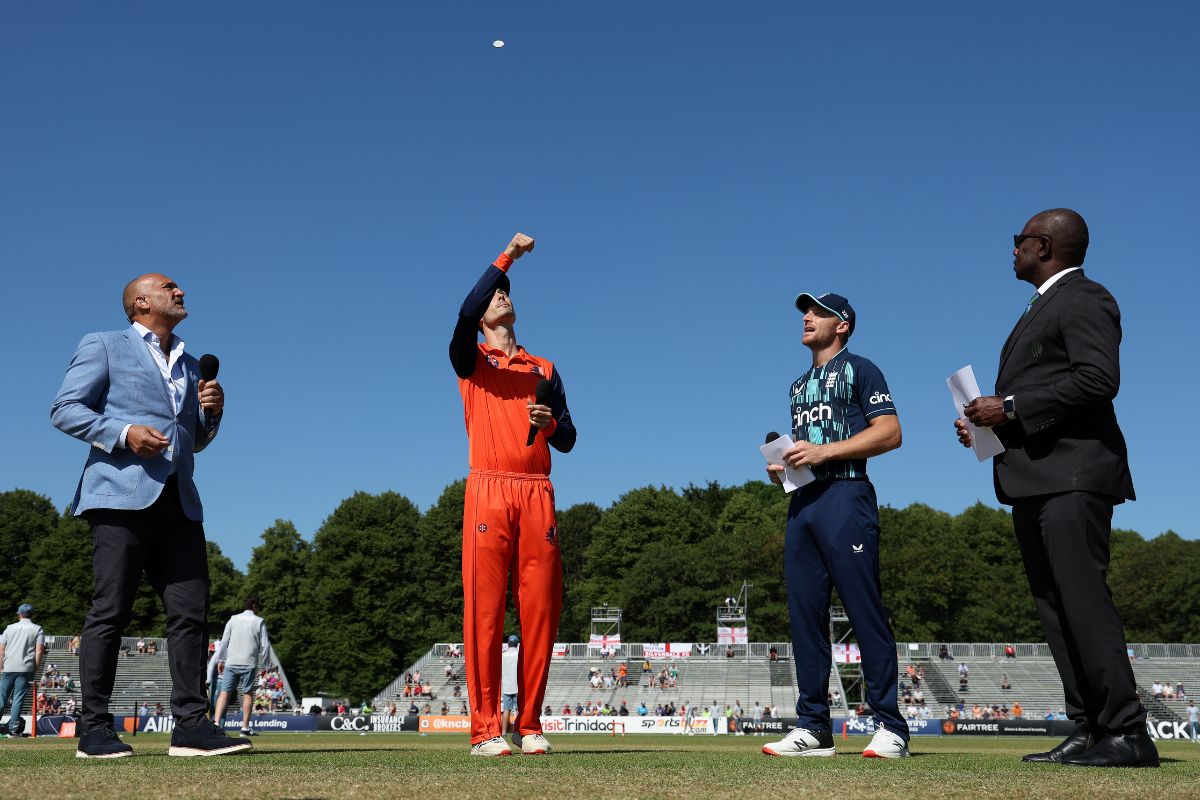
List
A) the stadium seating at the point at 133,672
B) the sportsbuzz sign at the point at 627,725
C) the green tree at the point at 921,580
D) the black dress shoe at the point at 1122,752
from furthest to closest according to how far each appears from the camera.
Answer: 1. the green tree at the point at 921,580
2. the stadium seating at the point at 133,672
3. the sportsbuzz sign at the point at 627,725
4. the black dress shoe at the point at 1122,752

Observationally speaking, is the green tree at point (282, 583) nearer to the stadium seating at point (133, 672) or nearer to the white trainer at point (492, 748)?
the stadium seating at point (133, 672)

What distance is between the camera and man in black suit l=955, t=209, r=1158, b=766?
5078 mm

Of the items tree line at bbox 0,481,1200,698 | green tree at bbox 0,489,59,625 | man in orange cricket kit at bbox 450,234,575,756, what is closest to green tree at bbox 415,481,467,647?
tree line at bbox 0,481,1200,698

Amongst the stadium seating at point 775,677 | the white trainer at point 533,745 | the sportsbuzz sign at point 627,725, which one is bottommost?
the sportsbuzz sign at point 627,725

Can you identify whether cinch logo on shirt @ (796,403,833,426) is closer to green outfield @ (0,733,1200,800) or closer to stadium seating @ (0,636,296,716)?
green outfield @ (0,733,1200,800)

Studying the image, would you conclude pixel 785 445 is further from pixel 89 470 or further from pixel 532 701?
pixel 89 470

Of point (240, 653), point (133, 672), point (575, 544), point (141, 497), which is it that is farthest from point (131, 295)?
point (575, 544)

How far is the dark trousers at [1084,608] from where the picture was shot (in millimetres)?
5020

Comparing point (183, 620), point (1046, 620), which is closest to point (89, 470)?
point (183, 620)

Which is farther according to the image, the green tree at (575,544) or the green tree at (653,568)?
the green tree at (575,544)

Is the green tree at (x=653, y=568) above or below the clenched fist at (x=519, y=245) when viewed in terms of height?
above

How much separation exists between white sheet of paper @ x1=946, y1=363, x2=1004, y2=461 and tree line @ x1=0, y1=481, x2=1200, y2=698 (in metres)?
63.3

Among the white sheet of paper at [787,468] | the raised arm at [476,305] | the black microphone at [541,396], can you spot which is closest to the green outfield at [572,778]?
the white sheet of paper at [787,468]

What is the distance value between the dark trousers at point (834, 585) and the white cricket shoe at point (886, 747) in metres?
0.05
